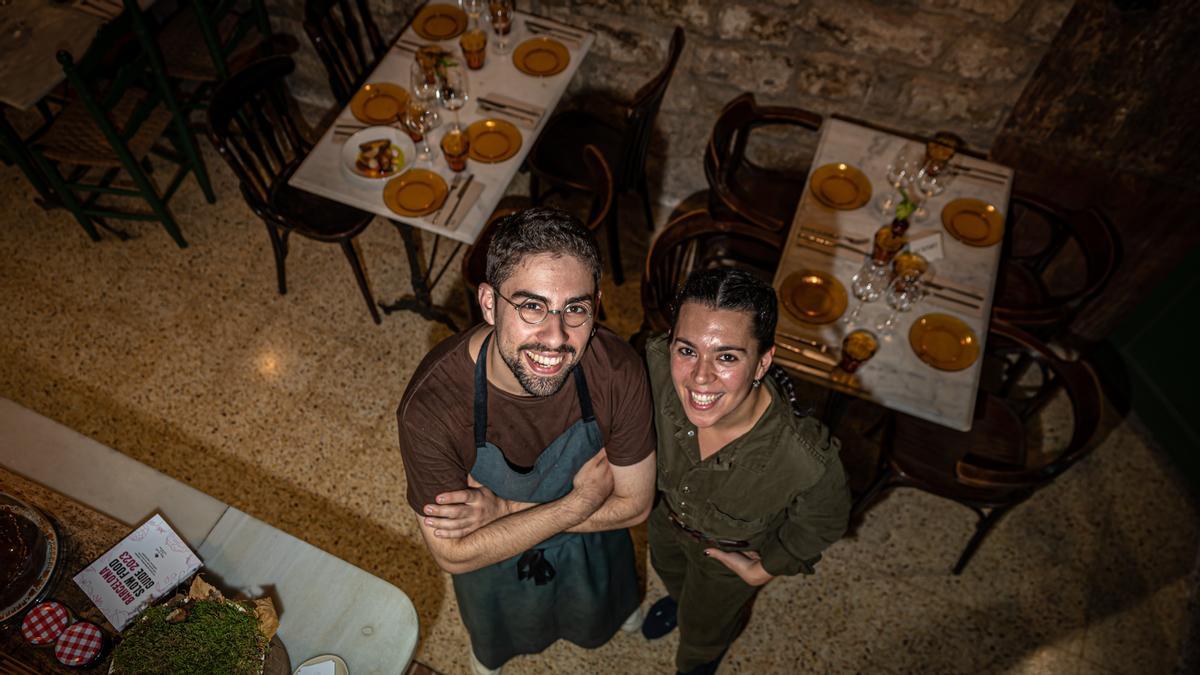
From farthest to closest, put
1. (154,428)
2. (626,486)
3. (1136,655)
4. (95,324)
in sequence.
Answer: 1. (95,324)
2. (154,428)
3. (1136,655)
4. (626,486)

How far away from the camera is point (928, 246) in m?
3.27

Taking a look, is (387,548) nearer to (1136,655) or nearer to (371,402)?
(371,402)

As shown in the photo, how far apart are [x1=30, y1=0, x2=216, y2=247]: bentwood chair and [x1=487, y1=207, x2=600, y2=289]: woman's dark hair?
2.65 metres

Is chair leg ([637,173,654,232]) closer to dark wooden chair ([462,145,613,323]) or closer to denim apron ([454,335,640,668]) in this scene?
dark wooden chair ([462,145,613,323])

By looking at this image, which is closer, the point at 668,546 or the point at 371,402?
the point at 668,546

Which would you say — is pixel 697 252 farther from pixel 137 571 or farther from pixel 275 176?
pixel 137 571

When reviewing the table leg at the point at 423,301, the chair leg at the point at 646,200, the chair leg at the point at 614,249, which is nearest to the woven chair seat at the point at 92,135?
the table leg at the point at 423,301

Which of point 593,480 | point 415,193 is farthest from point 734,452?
point 415,193

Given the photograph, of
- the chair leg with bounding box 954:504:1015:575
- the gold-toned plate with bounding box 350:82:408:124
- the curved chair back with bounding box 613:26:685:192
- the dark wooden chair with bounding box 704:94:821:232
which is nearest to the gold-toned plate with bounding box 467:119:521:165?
the gold-toned plate with bounding box 350:82:408:124

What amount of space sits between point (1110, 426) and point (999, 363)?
0.61 metres

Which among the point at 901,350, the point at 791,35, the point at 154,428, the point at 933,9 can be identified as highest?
the point at 933,9

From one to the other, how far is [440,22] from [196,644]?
3181 mm

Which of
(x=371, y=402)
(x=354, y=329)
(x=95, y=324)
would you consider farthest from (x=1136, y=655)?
(x=95, y=324)

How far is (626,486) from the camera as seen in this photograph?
85.8 inches
